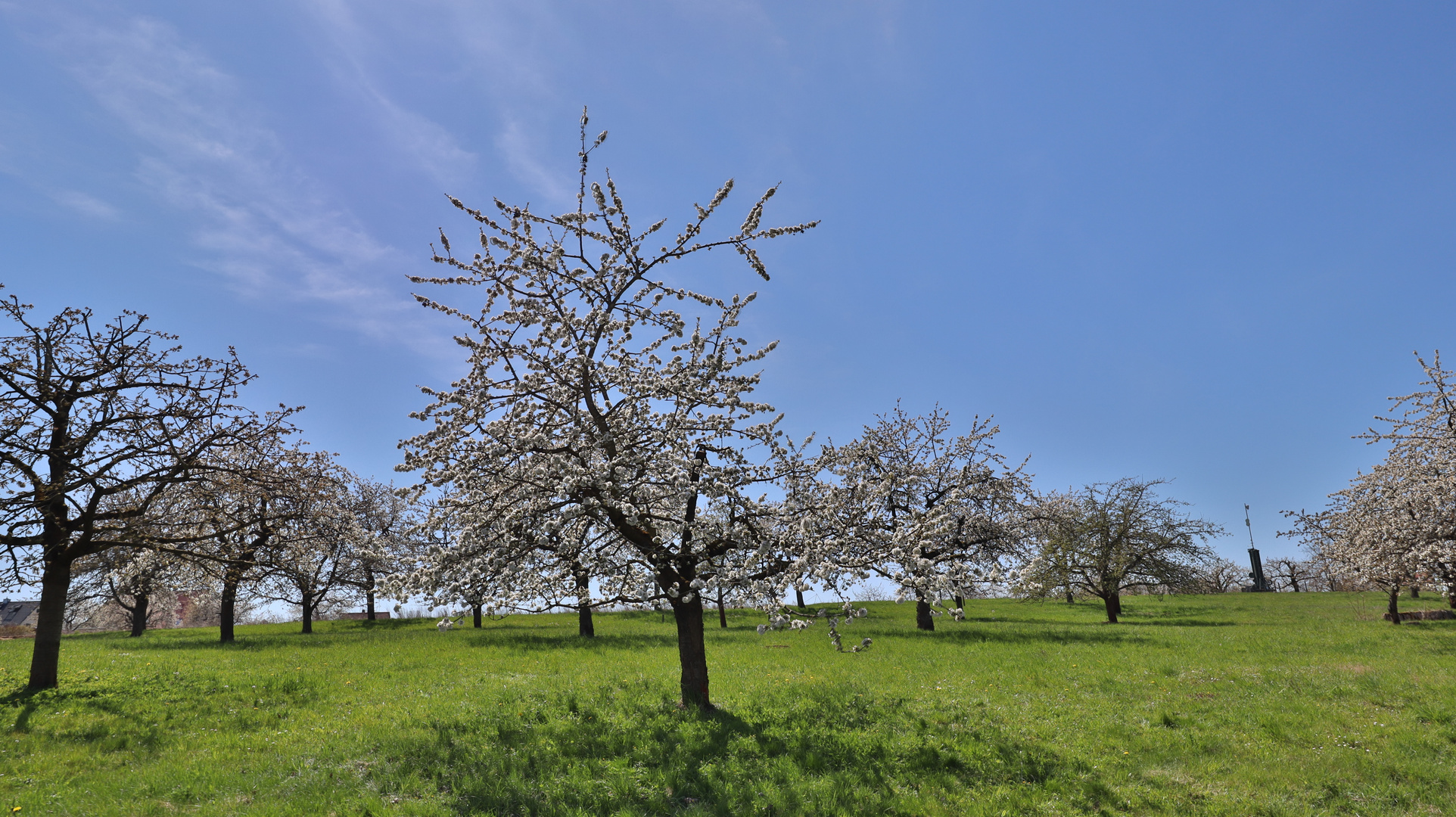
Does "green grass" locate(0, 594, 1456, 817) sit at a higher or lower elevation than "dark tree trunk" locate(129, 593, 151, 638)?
lower

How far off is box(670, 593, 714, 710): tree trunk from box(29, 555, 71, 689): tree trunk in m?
15.3

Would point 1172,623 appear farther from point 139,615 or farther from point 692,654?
point 139,615

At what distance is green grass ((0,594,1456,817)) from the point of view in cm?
1033

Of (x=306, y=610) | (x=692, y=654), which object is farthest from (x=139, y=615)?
(x=692, y=654)

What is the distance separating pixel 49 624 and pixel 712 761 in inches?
686

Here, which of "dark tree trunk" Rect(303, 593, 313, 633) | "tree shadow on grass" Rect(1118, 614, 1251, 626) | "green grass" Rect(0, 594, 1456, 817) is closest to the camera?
"green grass" Rect(0, 594, 1456, 817)

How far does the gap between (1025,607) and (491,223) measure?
47424mm

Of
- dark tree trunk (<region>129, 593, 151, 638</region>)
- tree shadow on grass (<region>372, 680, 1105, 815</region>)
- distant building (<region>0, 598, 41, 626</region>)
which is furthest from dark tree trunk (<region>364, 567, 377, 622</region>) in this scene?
distant building (<region>0, 598, 41, 626</region>)

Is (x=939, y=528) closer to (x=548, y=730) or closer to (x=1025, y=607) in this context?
(x=548, y=730)

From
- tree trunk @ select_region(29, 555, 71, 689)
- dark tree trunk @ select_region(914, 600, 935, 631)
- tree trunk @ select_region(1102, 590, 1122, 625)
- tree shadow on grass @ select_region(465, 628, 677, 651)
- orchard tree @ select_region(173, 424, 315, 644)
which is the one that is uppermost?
orchard tree @ select_region(173, 424, 315, 644)

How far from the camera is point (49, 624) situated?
17078mm

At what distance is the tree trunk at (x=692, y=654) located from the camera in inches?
563

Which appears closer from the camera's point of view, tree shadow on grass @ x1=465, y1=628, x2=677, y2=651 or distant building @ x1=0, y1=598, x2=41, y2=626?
tree shadow on grass @ x1=465, y1=628, x2=677, y2=651

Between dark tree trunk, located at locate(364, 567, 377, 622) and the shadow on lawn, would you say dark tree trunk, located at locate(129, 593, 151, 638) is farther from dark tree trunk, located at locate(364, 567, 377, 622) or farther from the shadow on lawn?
the shadow on lawn
